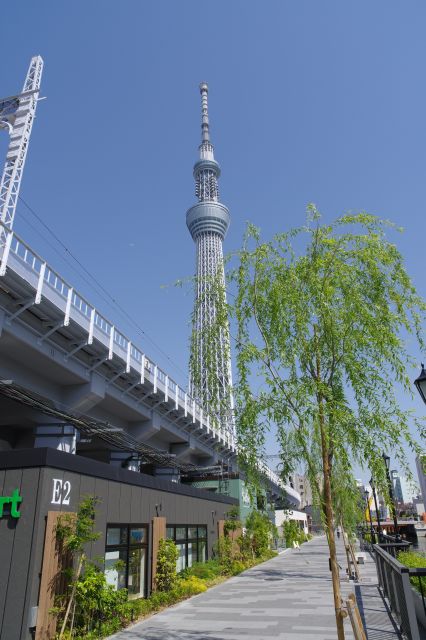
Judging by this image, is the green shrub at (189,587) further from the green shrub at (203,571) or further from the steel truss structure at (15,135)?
the steel truss structure at (15,135)

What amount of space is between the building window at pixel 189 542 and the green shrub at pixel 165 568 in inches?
80.8

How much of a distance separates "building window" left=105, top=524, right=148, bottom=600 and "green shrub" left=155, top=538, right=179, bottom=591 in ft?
2.44

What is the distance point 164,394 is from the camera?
96.2 feet

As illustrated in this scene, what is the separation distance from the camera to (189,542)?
23.2 meters

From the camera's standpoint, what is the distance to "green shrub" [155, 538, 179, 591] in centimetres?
1741

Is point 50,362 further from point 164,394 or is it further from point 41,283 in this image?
point 164,394

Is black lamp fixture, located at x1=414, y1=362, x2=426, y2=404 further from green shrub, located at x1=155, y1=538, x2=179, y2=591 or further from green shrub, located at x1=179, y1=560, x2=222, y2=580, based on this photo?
green shrub, located at x1=179, y1=560, x2=222, y2=580

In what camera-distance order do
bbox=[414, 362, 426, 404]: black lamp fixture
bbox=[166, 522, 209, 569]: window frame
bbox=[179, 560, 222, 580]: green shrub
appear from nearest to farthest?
1. bbox=[414, 362, 426, 404]: black lamp fixture
2. bbox=[166, 522, 209, 569]: window frame
3. bbox=[179, 560, 222, 580]: green shrub

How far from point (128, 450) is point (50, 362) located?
40.6 feet

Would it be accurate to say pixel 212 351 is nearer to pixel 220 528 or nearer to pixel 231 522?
pixel 220 528

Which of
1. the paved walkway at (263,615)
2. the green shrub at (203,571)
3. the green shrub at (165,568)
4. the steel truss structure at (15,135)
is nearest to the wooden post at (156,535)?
the green shrub at (165,568)

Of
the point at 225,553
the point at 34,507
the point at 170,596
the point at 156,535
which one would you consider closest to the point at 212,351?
the point at 34,507

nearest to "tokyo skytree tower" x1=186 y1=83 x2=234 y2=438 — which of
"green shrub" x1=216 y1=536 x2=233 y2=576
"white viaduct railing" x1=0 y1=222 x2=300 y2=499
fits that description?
"white viaduct railing" x1=0 y1=222 x2=300 y2=499

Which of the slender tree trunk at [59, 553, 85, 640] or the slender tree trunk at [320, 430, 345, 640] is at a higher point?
the slender tree trunk at [320, 430, 345, 640]
